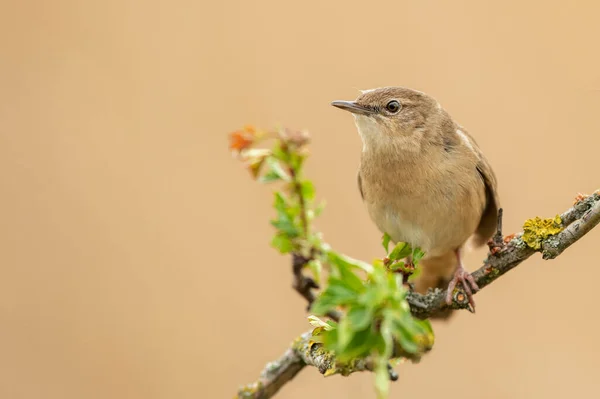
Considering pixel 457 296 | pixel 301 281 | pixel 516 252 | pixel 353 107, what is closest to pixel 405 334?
pixel 301 281

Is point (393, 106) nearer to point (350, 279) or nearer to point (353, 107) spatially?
point (353, 107)

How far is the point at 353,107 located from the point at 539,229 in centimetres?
159

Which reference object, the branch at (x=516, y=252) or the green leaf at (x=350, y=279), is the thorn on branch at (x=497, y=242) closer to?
the branch at (x=516, y=252)

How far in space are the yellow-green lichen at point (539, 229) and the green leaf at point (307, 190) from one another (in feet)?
5.31

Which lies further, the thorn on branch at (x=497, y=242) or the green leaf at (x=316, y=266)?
the thorn on branch at (x=497, y=242)

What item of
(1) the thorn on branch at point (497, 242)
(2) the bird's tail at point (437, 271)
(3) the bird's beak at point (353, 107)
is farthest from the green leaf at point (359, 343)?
(2) the bird's tail at point (437, 271)

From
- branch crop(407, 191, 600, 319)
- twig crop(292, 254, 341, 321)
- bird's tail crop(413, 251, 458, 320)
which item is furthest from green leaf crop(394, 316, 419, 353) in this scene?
bird's tail crop(413, 251, 458, 320)

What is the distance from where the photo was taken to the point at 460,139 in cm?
404

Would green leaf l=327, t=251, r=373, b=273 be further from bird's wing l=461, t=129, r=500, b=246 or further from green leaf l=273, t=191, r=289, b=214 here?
bird's wing l=461, t=129, r=500, b=246

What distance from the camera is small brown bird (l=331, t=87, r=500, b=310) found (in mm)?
3779

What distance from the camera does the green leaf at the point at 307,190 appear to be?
137 centimetres

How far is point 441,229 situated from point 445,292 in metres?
0.68

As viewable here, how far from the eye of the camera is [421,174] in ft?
12.4

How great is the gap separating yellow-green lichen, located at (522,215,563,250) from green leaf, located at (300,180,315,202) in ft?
5.31
